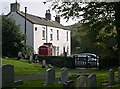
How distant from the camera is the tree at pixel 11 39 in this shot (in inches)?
1523

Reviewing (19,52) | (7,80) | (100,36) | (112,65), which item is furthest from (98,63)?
(7,80)

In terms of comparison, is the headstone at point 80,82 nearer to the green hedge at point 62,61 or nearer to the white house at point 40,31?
the green hedge at point 62,61

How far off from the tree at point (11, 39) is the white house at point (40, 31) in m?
5.09

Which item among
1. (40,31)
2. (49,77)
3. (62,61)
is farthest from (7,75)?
(40,31)

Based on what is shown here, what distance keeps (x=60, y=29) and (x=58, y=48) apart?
346 cm

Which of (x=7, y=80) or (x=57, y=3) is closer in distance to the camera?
(x=7, y=80)

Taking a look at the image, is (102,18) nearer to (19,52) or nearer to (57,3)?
(57,3)

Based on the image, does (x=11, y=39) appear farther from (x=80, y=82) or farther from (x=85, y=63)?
(x=80, y=82)

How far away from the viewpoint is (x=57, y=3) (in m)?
20.2

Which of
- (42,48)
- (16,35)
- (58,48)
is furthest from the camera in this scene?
(58,48)

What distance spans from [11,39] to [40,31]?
32.8ft

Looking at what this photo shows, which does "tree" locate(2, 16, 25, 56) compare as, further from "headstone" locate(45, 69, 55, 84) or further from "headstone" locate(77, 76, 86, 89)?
"headstone" locate(77, 76, 86, 89)

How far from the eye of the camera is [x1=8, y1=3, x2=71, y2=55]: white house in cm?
4641

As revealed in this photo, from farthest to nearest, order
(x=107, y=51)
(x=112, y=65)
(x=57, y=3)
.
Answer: (x=107, y=51) < (x=112, y=65) < (x=57, y=3)
